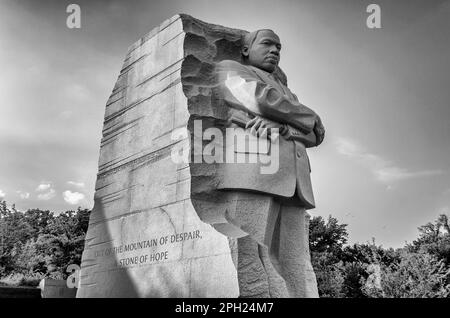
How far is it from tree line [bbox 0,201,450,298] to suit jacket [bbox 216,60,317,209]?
16990 millimetres

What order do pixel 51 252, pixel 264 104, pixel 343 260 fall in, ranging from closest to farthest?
pixel 264 104 < pixel 51 252 < pixel 343 260

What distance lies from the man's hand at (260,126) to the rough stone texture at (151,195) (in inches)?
30.4

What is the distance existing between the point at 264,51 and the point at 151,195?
240cm

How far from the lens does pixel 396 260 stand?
24.9 metres

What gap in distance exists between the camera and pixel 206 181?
19.0ft

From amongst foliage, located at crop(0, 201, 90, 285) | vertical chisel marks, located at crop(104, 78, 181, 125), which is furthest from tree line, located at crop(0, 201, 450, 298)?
vertical chisel marks, located at crop(104, 78, 181, 125)

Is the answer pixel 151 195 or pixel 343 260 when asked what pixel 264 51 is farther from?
pixel 343 260

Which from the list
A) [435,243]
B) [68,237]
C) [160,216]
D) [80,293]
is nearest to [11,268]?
[68,237]

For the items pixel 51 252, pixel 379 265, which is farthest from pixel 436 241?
pixel 51 252

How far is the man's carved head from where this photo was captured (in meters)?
6.77

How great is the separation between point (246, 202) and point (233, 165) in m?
0.45

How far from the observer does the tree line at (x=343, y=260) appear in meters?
22.6

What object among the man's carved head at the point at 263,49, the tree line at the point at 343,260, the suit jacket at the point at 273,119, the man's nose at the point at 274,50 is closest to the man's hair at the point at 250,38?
the man's carved head at the point at 263,49

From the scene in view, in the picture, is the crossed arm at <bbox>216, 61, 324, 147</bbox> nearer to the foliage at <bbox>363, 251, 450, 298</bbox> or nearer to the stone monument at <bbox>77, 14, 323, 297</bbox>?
the stone monument at <bbox>77, 14, 323, 297</bbox>
